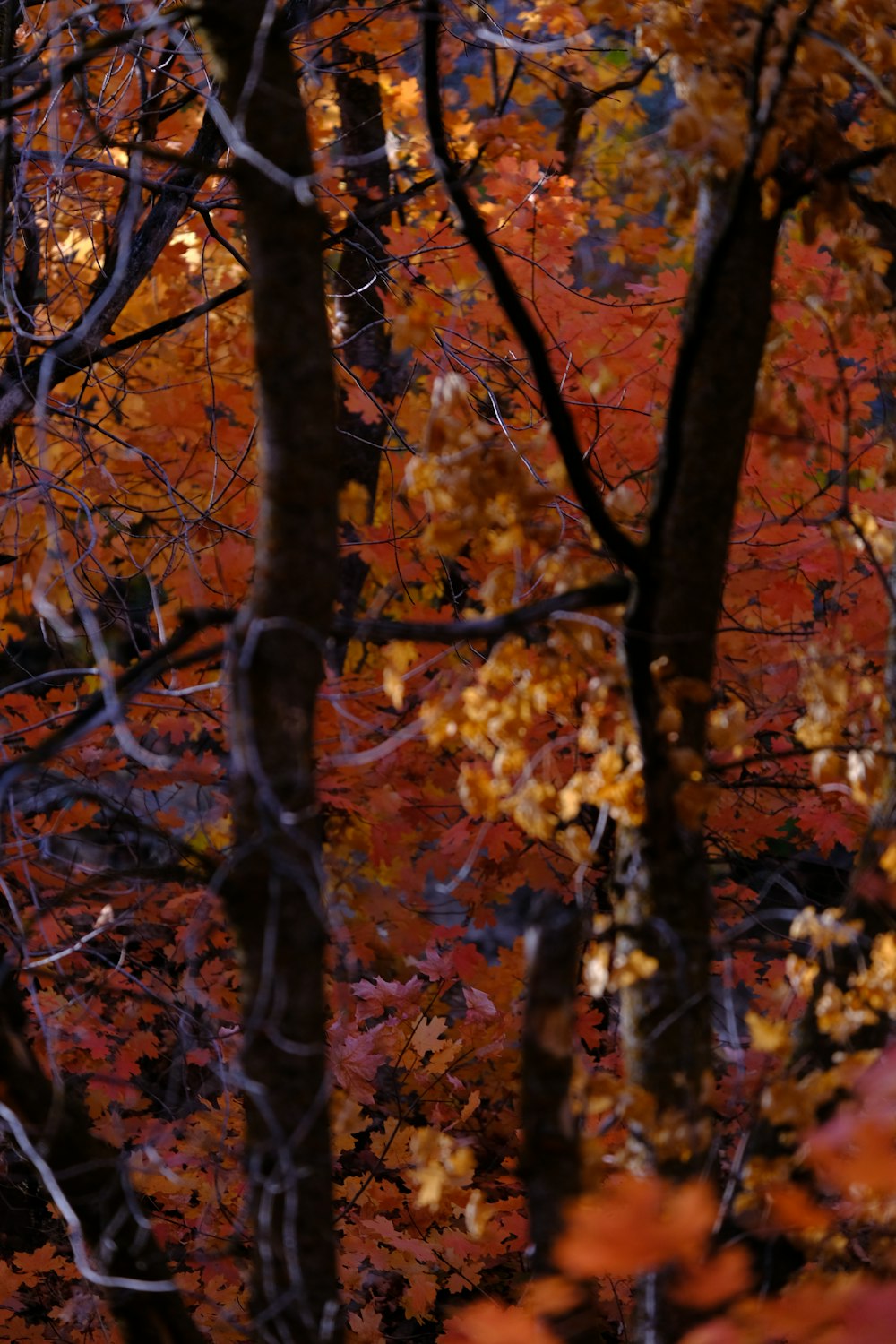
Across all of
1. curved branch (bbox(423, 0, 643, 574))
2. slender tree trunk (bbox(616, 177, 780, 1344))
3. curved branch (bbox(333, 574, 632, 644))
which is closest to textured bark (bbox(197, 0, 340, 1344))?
curved branch (bbox(333, 574, 632, 644))

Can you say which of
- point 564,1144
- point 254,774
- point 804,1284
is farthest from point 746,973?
point 254,774

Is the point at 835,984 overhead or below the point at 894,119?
below

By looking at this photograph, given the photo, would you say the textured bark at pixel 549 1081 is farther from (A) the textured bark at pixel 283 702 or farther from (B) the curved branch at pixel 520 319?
(B) the curved branch at pixel 520 319

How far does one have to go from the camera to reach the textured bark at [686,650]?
2.34 metres

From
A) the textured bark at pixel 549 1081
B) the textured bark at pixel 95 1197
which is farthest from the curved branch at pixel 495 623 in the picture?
the textured bark at pixel 95 1197

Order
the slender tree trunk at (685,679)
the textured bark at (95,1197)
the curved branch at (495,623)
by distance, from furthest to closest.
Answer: the textured bark at (95,1197), the slender tree trunk at (685,679), the curved branch at (495,623)

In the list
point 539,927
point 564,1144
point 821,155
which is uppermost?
point 821,155

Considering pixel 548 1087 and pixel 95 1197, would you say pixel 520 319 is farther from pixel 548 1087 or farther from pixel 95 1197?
pixel 95 1197

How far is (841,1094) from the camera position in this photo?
233 cm

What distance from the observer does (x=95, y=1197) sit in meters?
2.68

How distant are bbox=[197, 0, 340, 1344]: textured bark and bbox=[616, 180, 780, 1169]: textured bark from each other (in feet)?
2.27

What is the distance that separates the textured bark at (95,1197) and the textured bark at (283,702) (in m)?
0.53

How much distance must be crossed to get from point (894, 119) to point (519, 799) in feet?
5.68

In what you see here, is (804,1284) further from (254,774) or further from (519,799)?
(254,774)
